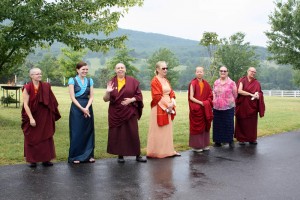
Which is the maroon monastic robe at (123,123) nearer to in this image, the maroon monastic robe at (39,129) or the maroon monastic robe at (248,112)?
the maroon monastic robe at (39,129)

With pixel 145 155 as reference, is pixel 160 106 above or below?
above

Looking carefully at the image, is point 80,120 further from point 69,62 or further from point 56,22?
point 69,62

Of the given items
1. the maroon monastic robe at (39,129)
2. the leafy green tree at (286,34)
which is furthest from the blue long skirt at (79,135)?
the leafy green tree at (286,34)

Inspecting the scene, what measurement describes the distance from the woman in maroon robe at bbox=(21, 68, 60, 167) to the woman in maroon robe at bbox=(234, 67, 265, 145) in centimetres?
515

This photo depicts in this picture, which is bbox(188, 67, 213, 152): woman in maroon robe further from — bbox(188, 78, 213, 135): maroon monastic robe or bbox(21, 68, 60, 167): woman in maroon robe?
bbox(21, 68, 60, 167): woman in maroon robe

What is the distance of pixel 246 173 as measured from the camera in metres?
6.96

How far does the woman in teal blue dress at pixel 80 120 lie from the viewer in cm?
763

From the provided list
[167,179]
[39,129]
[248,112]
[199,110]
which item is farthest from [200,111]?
[39,129]

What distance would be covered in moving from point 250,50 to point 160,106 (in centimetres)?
5117

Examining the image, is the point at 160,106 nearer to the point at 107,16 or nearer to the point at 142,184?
the point at 142,184

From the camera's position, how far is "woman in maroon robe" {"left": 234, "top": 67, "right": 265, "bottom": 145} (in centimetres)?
1031

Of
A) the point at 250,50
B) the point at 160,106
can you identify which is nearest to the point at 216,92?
the point at 160,106

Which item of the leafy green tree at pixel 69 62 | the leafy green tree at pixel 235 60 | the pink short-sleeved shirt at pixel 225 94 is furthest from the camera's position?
the leafy green tree at pixel 69 62

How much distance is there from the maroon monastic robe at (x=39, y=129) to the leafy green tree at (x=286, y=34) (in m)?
28.0
